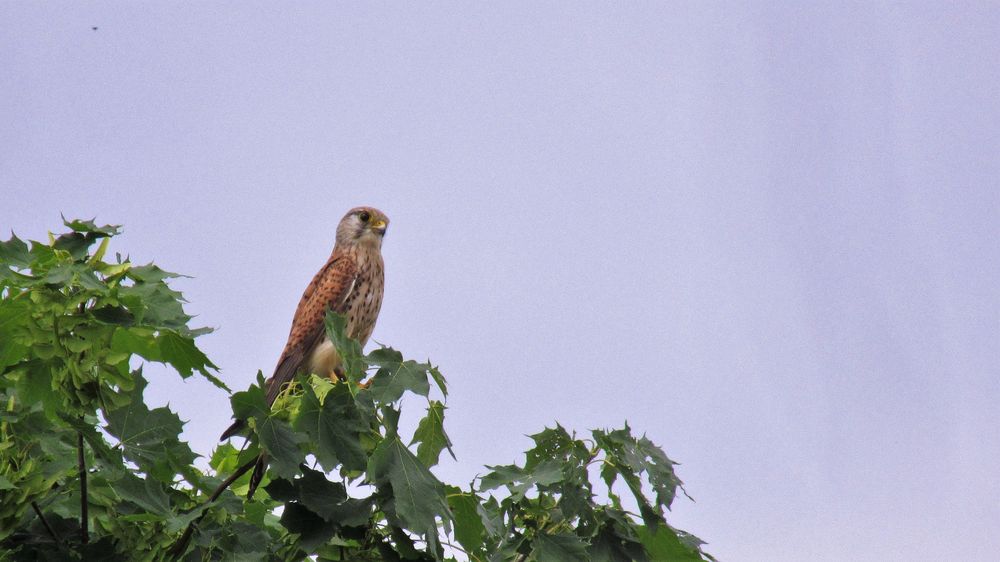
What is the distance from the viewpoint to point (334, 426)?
2566 millimetres

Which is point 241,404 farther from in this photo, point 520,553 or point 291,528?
point 520,553

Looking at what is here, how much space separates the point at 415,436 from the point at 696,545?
1.03 metres

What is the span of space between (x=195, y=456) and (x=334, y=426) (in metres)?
0.58

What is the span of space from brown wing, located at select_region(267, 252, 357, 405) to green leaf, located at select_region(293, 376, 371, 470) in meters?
3.09

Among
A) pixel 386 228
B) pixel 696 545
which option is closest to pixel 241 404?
pixel 696 545

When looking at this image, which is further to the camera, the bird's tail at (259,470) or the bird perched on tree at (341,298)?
the bird perched on tree at (341,298)

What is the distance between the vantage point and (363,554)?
2.85m

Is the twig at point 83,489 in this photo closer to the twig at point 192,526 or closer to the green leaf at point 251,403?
the twig at point 192,526

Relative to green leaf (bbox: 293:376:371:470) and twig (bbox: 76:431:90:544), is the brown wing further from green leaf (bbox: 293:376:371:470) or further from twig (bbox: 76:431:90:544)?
green leaf (bbox: 293:376:371:470)

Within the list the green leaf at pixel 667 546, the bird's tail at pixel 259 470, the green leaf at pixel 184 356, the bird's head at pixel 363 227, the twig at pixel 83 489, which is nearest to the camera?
the twig at pixel 83 489

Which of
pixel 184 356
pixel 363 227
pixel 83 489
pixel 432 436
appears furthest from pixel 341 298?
pixel 83 489

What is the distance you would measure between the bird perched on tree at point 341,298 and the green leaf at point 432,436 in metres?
2.77

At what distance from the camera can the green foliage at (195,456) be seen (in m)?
2.54

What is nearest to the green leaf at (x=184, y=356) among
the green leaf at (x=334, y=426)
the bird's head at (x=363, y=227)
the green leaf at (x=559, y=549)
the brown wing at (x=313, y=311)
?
the green leaf at (x=334, y=426)
